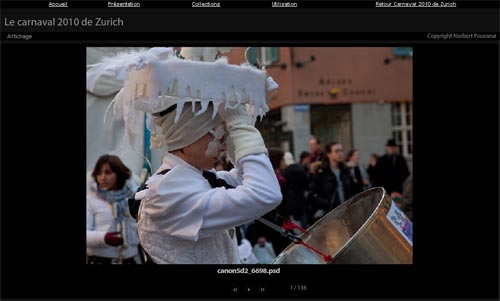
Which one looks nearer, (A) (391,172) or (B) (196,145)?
(B) (196,145)

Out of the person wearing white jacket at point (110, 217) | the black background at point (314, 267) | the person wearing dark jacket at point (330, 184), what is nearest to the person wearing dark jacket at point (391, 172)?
the person wearing dark jacket at point (330, 184)

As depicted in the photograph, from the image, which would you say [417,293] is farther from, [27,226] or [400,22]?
[27,226]

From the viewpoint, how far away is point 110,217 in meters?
3.01

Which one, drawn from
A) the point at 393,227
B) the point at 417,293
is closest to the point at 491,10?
the point at 393,227

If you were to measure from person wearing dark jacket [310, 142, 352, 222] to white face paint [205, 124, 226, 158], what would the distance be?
10.3 ft

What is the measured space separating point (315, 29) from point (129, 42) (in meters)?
0.52

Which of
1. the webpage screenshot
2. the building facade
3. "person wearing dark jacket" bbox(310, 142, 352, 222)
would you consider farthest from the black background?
the building facade

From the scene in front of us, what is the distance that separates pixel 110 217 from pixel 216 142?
159 cm

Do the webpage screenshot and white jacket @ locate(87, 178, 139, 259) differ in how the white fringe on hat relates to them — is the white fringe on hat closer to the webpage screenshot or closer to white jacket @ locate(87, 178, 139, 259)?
the webpage screenshot

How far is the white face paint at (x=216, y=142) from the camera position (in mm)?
1547

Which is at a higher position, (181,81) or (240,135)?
(181,81)

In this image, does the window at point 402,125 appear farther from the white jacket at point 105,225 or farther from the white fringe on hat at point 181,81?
the white fringe on hat at point 181,81

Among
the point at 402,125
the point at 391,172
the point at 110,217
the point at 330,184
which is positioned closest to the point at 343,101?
the point at 402,125

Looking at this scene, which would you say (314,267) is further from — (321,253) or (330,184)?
(330,184)
